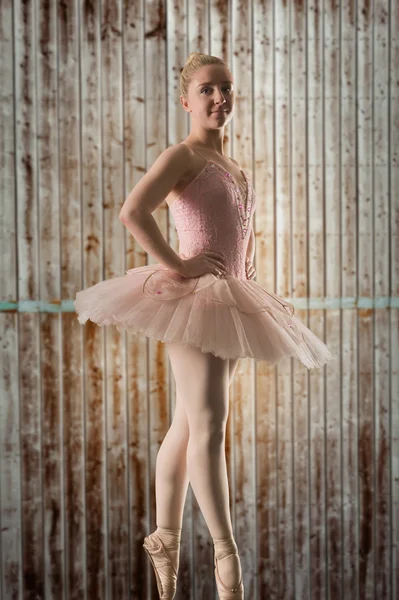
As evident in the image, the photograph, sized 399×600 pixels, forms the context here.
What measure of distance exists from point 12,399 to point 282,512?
1191 millimetres

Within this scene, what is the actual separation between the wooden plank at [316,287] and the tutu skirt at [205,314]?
0.74 m

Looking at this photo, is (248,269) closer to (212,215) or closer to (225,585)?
(212,215)

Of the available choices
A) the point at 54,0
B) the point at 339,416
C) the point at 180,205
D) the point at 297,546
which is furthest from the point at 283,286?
the point at 54,0

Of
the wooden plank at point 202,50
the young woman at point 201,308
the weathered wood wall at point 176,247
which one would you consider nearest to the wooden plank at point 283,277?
the weathered wood wall at point 176,247

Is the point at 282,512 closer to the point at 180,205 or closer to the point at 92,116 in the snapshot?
the point at 180,205

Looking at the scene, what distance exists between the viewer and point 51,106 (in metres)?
2.89

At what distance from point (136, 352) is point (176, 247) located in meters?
0.45

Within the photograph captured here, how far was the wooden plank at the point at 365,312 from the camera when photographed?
303 cm

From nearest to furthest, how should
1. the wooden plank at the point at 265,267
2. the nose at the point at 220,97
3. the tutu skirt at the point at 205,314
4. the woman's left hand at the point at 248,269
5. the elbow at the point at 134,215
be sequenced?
1. the tutu skirt at the point at 205,314
2. the elbow at the point at 134,215
3. the nose at the point at 220,97
4. the woman's left hand at the point at 248,269
5. the wooden plank at the point at 265,267

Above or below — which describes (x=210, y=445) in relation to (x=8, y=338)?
below

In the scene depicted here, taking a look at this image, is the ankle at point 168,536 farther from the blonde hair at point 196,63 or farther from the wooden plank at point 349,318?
the blonde hair at point 196,63

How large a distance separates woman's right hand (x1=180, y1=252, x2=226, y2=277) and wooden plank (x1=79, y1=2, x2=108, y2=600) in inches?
30.9

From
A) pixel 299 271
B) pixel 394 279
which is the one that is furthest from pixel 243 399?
pixel 394 279

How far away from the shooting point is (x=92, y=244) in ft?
9.57
